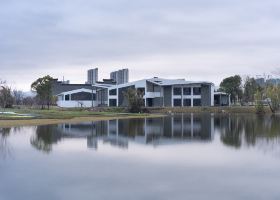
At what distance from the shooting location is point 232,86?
8775 centimetres

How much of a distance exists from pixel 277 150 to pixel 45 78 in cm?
6347

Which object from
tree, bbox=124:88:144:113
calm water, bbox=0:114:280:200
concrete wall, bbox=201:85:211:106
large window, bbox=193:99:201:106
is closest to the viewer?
calm water, bbox=0:114:280:200

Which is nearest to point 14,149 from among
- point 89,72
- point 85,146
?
point 85,146

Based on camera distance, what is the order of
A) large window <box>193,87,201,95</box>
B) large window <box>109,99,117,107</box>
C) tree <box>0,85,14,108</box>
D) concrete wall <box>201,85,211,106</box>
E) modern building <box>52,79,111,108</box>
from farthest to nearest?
modern building <box>52,79,111,108</box> → large window <box>109,99,117,107</box> → large window <box>193,87,201,95</box> → concrete wall <box>201,85,211,106</box> → tree <box>0,85,14,108</box>

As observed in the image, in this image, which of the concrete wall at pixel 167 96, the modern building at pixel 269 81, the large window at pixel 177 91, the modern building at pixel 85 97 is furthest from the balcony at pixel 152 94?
the modern building at pixel 269 81

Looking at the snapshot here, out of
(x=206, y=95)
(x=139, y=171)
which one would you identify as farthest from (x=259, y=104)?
(x=139, y=171)

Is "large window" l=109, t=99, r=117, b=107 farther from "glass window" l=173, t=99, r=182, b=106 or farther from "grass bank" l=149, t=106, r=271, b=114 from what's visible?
"grass bank" l=149, t=106, r=271, b=114

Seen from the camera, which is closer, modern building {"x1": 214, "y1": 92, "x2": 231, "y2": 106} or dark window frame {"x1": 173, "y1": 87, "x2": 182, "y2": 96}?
dark window frame {"x1": 173, "y1": 87, "x2": 182, "y2": 96}

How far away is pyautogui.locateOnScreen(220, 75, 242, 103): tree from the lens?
8781cm

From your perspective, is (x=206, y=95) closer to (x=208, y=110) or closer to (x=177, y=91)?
(x=177, y=91)

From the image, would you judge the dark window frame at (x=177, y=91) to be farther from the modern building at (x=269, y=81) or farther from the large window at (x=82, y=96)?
the modern building at (x=269, y=81)

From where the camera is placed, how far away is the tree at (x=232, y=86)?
3457 inches

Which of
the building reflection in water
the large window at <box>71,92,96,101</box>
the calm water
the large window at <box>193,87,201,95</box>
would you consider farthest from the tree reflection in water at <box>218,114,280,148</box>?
the large window at <box>71,92,96,101</box>

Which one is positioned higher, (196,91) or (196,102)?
(196,91)
